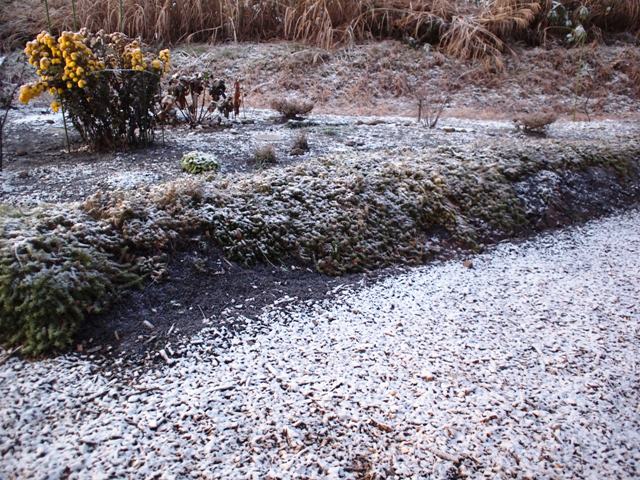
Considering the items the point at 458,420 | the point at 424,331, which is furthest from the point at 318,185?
the point at 458,420

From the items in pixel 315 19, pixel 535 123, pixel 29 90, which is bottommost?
pixel 535 123

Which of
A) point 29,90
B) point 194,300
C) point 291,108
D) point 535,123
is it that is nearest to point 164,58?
point 29,90

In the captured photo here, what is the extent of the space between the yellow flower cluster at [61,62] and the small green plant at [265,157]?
3.61 feet

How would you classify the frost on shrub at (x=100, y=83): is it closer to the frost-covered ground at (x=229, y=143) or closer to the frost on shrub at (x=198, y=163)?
the frost-covered ground at (x=229, y=143)

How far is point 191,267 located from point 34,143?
92.9 inches

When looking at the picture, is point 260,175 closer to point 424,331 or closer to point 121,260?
point 121,260

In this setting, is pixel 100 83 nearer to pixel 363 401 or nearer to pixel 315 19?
pixel 363 401

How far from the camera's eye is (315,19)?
21.3ft

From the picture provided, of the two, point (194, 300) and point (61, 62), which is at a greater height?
point (61, 62)

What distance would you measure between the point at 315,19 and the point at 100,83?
4312mm

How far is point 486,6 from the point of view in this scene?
21.6 ft

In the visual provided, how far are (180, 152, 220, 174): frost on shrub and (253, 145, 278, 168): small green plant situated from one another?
284 millimetres

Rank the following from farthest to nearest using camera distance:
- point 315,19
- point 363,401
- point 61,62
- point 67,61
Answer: point 315,19, point 61,62, point 67,61, point 363,401

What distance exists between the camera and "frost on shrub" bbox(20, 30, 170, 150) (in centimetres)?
280
